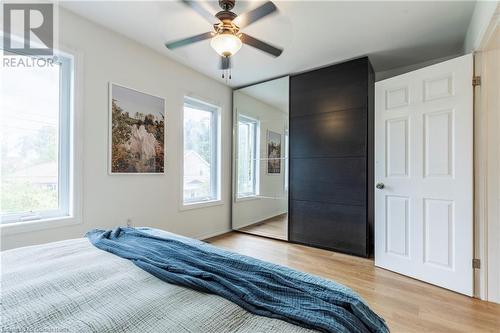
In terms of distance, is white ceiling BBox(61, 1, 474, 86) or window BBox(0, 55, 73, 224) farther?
white ceiling BBox(61, 1, 474, 86)

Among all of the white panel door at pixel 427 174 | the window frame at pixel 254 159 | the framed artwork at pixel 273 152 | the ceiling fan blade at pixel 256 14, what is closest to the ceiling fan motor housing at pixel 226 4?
the ceiling fan blade at pixel 256 14

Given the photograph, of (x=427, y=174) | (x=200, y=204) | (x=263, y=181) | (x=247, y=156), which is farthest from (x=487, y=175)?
(x=200, y=204)

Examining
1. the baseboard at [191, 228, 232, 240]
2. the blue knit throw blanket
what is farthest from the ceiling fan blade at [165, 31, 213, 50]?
the baseboard at [191, 228, 232, 240]

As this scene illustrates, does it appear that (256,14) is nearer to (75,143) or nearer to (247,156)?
(75,143)

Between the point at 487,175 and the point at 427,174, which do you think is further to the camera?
the point at 427,174

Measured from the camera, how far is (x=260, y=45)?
6.22ft

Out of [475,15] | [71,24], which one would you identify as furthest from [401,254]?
[71,24]

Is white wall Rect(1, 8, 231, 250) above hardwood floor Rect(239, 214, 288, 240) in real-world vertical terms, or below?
above

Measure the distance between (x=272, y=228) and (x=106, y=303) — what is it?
3254 mm

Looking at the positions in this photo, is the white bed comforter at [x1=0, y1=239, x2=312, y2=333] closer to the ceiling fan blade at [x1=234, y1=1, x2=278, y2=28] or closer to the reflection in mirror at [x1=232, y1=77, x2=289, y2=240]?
the ceiling fan blade at [x1=234, y1=1, x2=278, y2=28]

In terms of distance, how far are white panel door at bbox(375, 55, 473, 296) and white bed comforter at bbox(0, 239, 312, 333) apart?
2236 millimetres

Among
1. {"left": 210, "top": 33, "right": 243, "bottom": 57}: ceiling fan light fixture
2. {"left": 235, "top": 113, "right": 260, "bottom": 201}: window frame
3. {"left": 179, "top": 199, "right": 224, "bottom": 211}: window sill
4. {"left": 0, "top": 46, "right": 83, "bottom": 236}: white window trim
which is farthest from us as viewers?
{"left": 235, "top": 113, "right": 260, "bottom": 201}: window frame

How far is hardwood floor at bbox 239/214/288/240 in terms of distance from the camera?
3.75 meters

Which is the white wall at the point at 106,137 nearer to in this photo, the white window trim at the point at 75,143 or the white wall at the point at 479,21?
the white window trim at the point at 75,143
